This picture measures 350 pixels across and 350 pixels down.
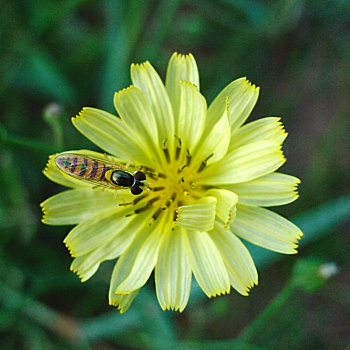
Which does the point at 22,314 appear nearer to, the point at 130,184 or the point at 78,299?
the point at 78,299

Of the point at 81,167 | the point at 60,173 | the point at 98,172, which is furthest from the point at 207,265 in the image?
the point at 60,173

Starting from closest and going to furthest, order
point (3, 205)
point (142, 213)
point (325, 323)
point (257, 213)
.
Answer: point (257, 213) < point (142, 213) < point (3, 205) < point (325, 323)

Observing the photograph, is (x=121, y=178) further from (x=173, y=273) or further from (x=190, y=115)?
(x=173, y=273)

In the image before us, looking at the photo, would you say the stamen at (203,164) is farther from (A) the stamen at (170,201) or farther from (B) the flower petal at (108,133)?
(B) the flower petal at (108,133)

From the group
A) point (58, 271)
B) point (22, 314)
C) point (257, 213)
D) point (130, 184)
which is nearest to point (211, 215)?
point (257, 213)

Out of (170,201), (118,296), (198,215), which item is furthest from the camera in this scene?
(170,201)

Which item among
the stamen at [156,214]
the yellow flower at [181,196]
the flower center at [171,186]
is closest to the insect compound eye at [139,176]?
the yellow flower at [181,196]

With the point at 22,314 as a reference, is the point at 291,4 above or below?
above
